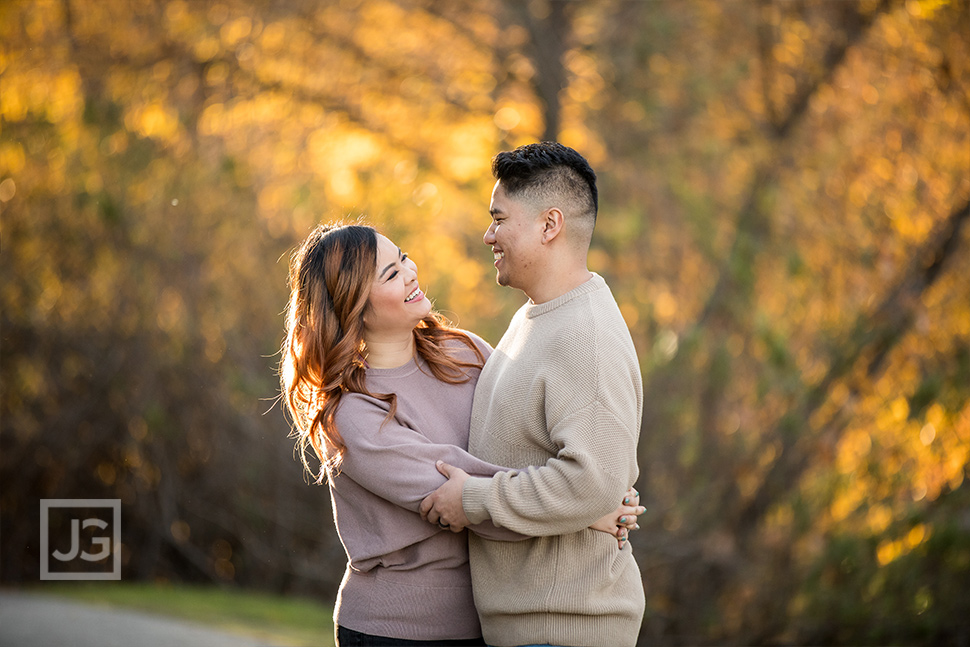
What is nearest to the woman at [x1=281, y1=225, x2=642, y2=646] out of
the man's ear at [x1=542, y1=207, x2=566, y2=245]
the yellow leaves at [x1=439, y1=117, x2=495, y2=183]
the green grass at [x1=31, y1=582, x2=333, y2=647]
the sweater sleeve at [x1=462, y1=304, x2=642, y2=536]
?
the sweater sleeve at [x1=462, y1=304, x2=642, y2=536]

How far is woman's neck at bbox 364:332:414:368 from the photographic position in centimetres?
273

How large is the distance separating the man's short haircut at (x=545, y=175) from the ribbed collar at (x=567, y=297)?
0.67ft

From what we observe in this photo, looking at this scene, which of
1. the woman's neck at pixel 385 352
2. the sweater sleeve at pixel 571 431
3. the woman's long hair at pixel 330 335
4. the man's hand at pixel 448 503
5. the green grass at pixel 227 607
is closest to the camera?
the sweater sleeve at pixel 571 431

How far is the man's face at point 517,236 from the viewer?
2.58 metres

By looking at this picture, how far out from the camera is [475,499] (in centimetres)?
234

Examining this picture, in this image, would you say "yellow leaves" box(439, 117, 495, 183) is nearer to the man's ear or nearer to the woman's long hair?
the woman's long hair

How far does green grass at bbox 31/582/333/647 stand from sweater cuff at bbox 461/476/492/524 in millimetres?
3606

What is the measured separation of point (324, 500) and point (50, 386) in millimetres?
2294

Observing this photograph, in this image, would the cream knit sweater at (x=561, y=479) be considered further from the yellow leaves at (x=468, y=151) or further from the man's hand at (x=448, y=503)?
the yellow leaves at (x=468, y=151)

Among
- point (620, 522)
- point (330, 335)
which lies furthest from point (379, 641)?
point (330, 335)

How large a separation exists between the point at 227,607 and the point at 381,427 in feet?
15.3

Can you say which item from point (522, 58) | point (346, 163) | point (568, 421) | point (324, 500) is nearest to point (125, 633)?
point (324, 500)

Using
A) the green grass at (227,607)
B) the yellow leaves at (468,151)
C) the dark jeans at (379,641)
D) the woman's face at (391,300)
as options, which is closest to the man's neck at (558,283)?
the woman's face at (391,300)

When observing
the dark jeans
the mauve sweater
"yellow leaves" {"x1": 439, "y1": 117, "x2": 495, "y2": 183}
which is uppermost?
"yellow leaves" {"x1": 439, "y1": 117, "x2": 495, "y2": 183}
